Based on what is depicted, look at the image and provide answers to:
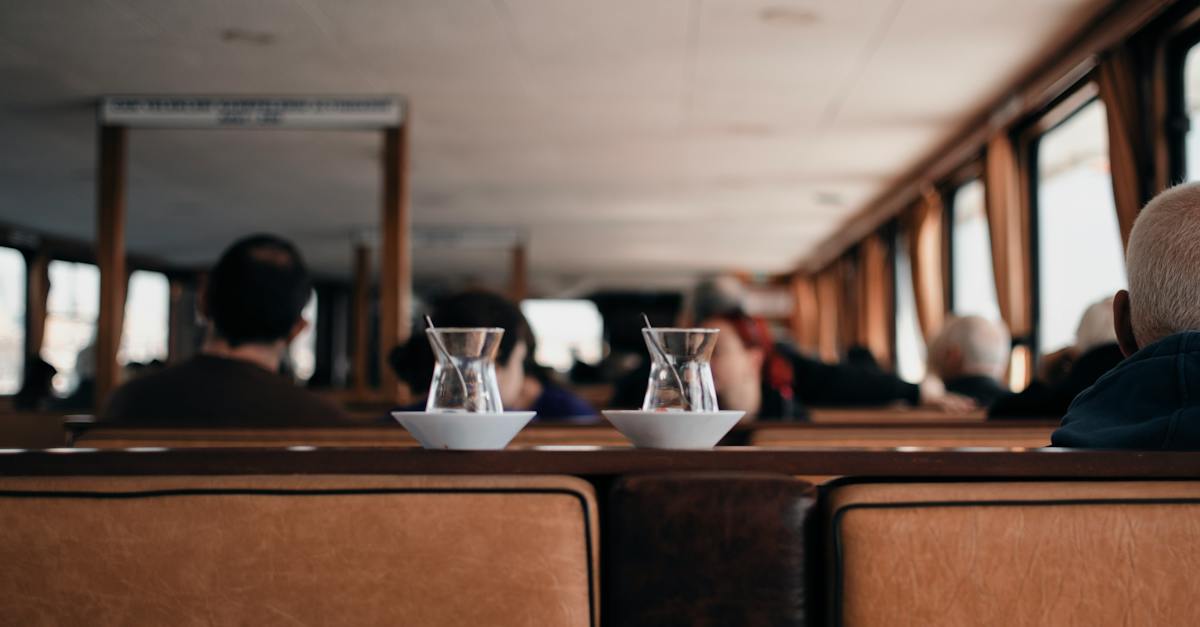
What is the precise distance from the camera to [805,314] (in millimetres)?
17391

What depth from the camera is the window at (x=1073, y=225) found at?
19.6ft

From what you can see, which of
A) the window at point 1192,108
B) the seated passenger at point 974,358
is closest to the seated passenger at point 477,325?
the seated passenger at point 974,358

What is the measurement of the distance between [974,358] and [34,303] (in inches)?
477

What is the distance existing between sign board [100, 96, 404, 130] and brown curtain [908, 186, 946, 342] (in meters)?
4.97

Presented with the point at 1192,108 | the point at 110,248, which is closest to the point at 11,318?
the point at 110,248

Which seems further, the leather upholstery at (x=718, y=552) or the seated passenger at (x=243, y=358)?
the seated passenger at (x=243, y=358)

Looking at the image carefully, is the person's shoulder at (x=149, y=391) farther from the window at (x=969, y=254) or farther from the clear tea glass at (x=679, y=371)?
the window at (x=969, y=254)

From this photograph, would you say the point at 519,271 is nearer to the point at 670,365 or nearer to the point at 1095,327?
the point at 1095,327

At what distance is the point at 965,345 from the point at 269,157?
6487 millimetres

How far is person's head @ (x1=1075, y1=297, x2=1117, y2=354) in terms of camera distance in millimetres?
3119

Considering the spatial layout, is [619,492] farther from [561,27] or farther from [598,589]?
[561,27]

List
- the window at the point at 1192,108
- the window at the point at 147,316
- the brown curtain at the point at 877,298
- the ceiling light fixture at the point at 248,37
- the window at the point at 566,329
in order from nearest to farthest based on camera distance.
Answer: the window at the point at 1192,108, the ceiling light fixture at the point at 248,37, the brown curtain at the point at 877,298, the window at the point at 147,316, the window at the point at 566,329

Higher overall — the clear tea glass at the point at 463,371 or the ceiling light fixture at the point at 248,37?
the ceiling light fixture at the point at 248,37

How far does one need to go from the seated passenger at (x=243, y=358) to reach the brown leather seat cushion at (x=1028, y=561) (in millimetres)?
1790
